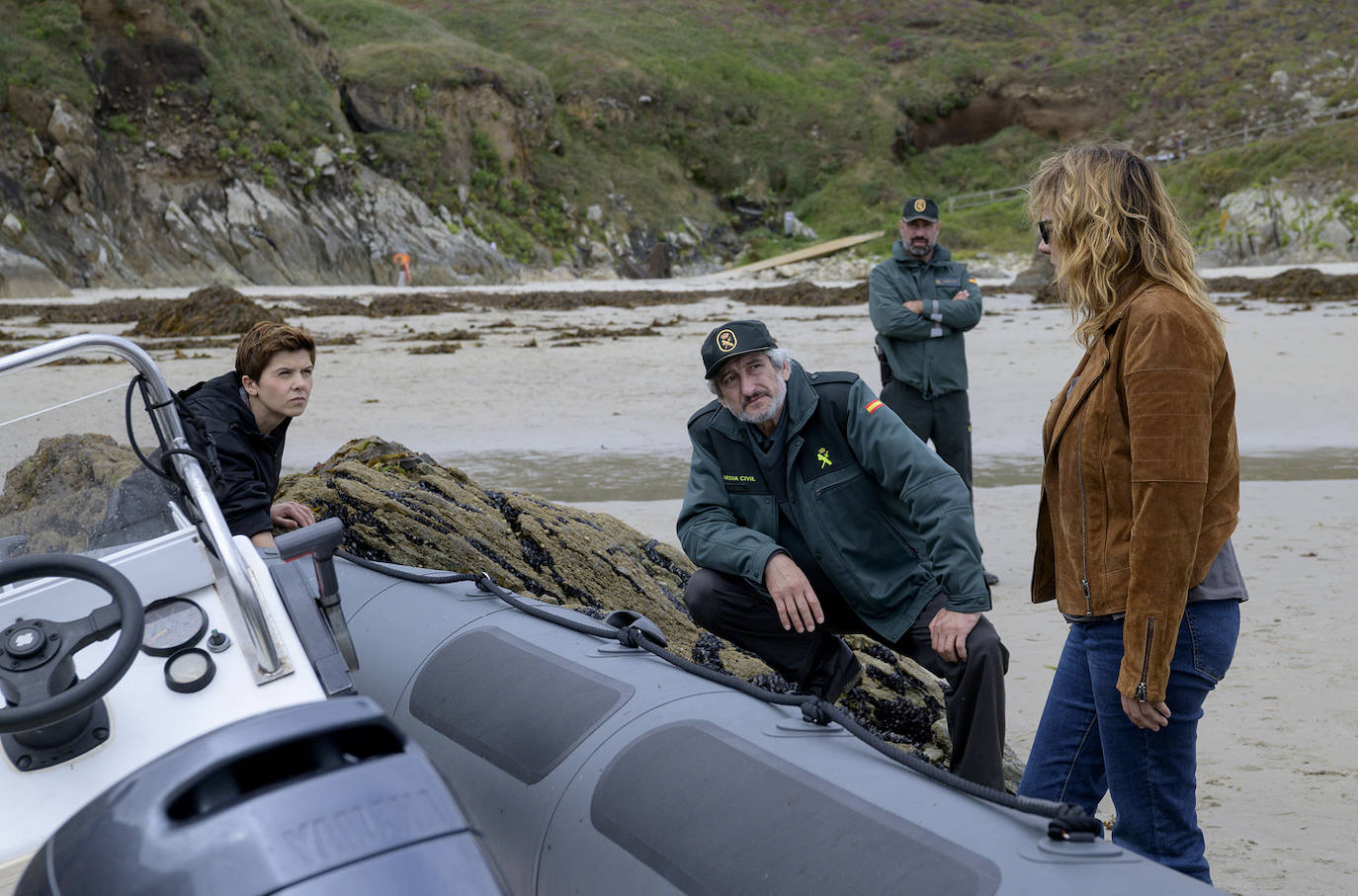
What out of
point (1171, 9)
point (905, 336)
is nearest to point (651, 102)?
point (1171, 9)

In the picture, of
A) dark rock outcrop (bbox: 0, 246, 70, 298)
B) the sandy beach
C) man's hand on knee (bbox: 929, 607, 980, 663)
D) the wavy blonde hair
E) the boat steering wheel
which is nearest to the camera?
the boat steering wheel

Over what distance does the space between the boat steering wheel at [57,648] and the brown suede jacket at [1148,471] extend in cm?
174

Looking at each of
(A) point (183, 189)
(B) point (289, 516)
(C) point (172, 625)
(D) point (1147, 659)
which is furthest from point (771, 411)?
(A) point (183, 189)

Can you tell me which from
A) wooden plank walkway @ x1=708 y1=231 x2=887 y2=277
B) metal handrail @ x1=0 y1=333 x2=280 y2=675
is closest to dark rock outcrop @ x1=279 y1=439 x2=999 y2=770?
metal handrail @ x1=0 y1=333 x2=280 y2=675

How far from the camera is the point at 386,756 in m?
1.56

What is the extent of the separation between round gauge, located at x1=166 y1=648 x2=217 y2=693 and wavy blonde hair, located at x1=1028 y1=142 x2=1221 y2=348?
70.8 inches

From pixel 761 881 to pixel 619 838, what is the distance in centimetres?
36

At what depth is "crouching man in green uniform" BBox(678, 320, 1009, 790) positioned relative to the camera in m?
2.86

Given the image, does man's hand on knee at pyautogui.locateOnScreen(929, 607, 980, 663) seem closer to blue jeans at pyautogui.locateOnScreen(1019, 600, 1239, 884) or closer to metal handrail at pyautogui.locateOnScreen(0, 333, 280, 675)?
blue jeans at pyautogui.locateOnScreen(1019, 600, 1239, 884)

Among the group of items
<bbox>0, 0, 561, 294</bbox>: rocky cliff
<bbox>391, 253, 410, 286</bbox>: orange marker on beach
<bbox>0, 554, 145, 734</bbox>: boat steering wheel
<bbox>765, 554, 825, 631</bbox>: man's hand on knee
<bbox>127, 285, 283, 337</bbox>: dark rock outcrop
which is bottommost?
<bbox>765, 554, 825, 631</bbox>: man's hand on knee

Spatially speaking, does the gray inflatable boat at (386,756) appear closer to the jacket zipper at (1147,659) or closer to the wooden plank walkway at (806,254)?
the jacket zipper at (1147,659)

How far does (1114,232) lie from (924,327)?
3.33 meters

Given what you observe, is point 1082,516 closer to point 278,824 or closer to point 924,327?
point 278,824

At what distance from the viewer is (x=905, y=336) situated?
5.45m
